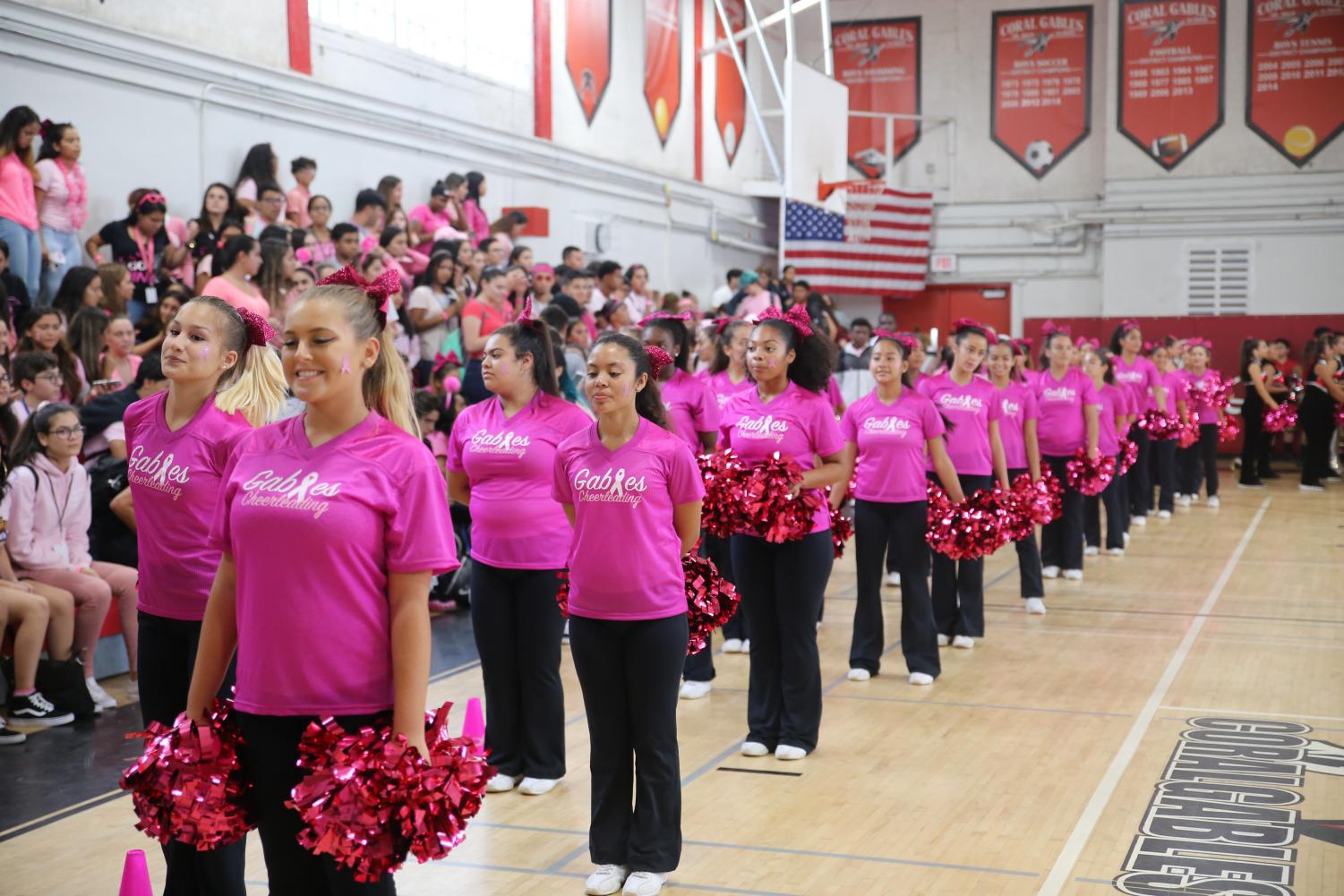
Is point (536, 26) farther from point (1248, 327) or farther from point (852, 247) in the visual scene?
point (1248, 327)

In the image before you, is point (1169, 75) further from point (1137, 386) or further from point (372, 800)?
point (372, 800)

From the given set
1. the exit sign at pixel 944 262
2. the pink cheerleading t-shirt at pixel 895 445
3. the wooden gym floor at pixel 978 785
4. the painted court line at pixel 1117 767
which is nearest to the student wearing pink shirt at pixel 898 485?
the pink cheerleading t-shirt at pixel 895 445

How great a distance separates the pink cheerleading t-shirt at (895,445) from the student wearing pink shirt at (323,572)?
471cm

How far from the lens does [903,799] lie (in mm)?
5477

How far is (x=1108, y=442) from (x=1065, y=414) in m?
0.69

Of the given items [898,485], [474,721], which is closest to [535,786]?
[474,721]

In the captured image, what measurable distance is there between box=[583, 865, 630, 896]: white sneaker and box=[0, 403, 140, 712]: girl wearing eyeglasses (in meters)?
3.32

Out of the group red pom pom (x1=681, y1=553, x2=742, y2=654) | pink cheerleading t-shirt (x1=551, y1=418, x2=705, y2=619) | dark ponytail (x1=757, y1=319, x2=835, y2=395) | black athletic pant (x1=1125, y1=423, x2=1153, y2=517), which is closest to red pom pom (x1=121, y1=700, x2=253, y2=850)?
pink cheerleading t-shirt (x1=551, y1=418, x2=705, y2=619)

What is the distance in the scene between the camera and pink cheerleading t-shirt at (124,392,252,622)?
378 centimetres

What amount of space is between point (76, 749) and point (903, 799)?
348cm

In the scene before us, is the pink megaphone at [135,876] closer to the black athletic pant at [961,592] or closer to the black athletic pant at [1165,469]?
the black athletic pant at [961,592]

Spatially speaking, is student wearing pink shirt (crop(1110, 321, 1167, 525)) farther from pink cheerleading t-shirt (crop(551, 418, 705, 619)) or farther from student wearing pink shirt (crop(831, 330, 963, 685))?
pink cheerleading t-shirt (crop(551, 418, 705, 619))

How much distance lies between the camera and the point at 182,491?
378cm

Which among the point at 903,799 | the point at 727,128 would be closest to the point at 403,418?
the point at 903,799
